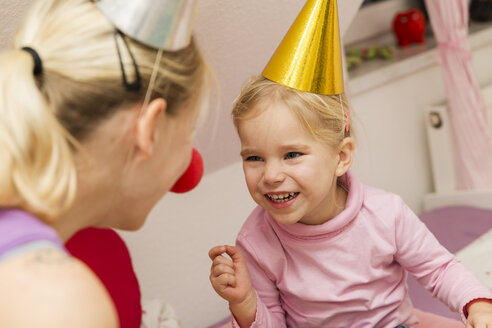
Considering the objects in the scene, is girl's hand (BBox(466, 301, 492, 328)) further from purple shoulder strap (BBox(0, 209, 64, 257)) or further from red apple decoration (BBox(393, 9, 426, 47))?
red apple decoration (BBox(393, 9, 426, 47))

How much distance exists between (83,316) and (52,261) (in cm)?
7

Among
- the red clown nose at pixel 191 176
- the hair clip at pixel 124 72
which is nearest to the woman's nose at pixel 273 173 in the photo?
the red clown nose at pixel 191 176

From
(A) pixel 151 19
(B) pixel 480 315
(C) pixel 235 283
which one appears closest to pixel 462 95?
(B) pixel 480 315

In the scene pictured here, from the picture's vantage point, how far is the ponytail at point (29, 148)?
2.04 feet

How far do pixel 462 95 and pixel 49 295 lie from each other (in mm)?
1728

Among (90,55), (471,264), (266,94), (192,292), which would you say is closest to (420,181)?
(471,264)

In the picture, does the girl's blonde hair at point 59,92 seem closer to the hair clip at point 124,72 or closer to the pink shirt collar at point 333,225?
the hair clip at point 124,72

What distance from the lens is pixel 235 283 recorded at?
1052 mm

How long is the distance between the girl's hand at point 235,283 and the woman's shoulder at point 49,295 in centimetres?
46

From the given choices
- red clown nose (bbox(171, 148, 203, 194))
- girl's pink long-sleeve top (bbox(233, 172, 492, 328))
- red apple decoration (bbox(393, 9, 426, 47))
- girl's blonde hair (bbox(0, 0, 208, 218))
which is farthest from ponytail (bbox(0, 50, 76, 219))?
red apple decoration (bbox(393, 9, 426, 47))

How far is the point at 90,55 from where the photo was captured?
0.68 meters

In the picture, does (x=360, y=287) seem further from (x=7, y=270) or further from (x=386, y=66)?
(x=386, y=66)

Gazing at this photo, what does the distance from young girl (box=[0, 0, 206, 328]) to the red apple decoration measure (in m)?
1.70

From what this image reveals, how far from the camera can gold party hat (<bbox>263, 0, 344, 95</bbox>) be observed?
1026 mm
